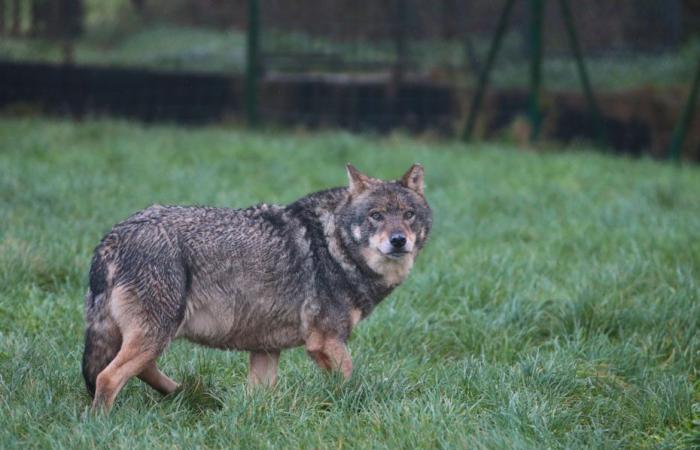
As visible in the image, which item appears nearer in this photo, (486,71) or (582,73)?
(582,73)

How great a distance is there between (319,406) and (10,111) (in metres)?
9.90

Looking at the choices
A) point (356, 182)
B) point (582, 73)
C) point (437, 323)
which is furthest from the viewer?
point (582, 73)

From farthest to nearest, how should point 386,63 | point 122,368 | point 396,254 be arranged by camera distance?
1. point 386,63
2. point 396,254
3. point 122,368

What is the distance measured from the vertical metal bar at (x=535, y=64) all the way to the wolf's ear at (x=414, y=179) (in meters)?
8.76

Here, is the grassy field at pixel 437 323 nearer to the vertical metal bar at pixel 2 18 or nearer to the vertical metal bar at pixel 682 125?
the vertical metal bar at pixel 682 125

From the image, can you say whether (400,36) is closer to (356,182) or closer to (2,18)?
(2,18)

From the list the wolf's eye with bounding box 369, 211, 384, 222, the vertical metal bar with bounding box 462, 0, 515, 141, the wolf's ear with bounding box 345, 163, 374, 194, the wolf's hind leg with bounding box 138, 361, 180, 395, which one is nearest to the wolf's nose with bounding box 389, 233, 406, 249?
the wolf's eye with bounding box 369, 211, 384, 222

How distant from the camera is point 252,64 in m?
13.7

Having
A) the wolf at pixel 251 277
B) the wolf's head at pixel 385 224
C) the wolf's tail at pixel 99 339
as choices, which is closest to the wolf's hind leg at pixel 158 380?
the wolf at pixel 251 277

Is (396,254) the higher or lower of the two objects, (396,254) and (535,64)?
the lower

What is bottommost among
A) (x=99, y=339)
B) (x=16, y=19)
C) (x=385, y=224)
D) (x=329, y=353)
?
(x=329, y=353)

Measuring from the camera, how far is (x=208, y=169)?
405 inches

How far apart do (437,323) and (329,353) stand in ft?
4.64

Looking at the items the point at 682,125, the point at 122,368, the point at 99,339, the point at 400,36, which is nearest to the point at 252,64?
the point at 400,36
